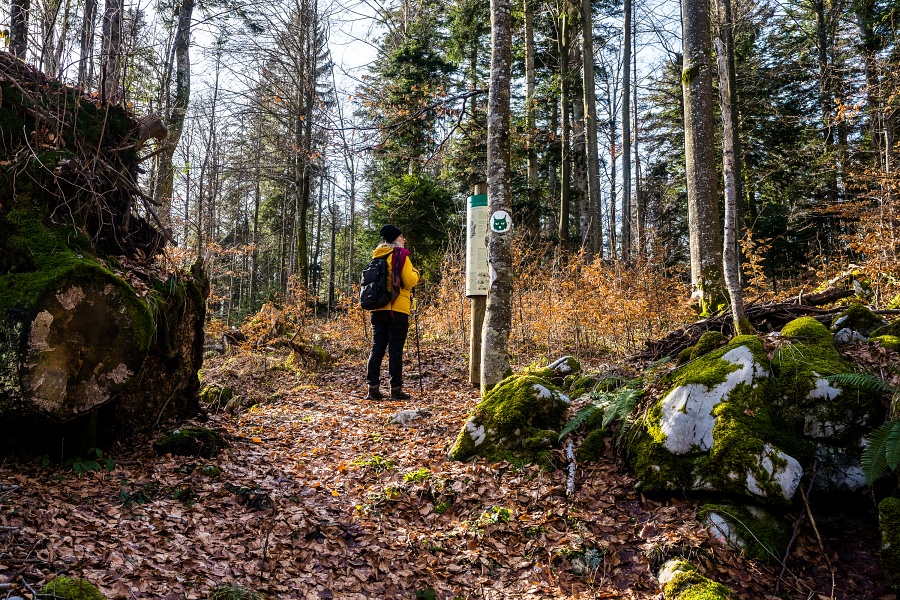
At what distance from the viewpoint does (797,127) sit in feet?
59.2

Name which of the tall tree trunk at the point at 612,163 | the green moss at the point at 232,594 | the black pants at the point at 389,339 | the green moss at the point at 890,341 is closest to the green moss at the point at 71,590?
the green moss at the point at 232,594

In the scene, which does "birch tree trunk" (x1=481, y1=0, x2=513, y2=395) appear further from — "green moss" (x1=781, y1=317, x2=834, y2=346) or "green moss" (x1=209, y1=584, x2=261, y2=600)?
"green moss" (x1=209, y1=584, x2=261, y2=600)

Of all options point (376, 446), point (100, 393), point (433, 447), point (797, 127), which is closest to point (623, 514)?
point (433, 447)

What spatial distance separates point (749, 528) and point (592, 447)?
1.41m

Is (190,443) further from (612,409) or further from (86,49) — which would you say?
(612,409)

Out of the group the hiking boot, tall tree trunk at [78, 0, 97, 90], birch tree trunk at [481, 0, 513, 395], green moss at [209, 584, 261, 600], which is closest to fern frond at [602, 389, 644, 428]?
birch tree trunk at [481, 0, 513, 395]

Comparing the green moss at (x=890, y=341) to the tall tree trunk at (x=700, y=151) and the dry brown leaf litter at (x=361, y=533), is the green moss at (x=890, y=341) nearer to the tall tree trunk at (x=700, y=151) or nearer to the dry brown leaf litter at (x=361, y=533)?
the dry brown leaf litter at (x=361, y=533)

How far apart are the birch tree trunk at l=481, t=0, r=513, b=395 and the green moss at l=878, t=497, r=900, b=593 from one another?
3.83m

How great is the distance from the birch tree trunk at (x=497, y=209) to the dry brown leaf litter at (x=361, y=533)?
1.60 meters

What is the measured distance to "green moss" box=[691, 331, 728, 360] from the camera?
4.82 meters

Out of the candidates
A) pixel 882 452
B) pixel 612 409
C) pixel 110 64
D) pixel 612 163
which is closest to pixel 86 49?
pixel 110 64

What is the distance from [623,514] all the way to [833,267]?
956 centimetres

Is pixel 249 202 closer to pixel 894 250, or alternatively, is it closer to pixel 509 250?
pixel 509 250

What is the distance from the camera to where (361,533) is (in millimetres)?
3861
